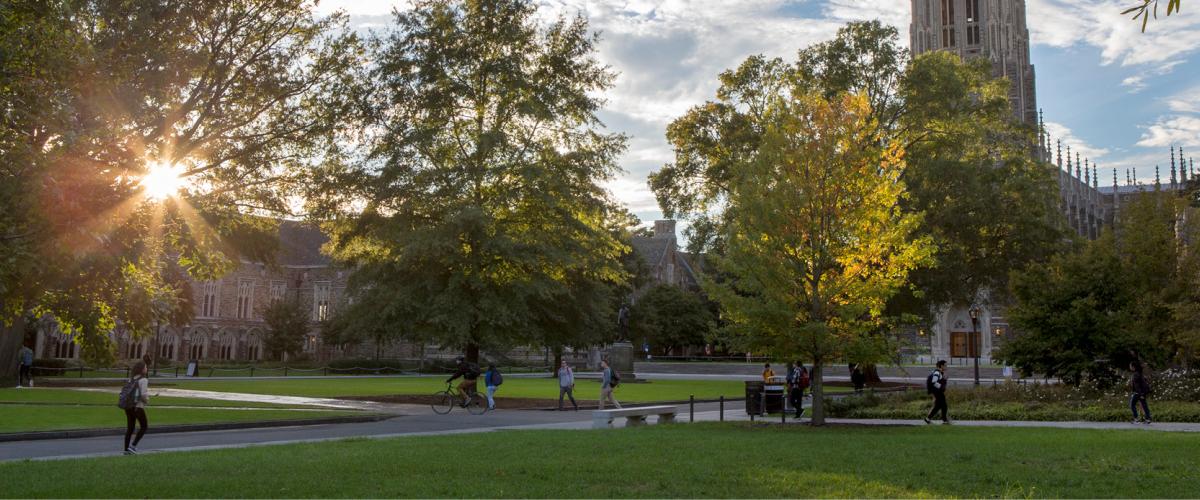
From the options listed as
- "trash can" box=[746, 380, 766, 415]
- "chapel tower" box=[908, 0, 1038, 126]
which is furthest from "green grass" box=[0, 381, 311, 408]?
"chapel tower" box=[908, 0, 1038, 126]

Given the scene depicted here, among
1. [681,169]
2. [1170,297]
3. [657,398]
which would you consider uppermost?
[681,169]

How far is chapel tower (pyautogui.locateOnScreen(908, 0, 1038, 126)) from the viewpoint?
99125 millimetres

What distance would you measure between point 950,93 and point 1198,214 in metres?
10.5

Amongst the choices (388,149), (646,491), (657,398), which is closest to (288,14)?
(388,149)

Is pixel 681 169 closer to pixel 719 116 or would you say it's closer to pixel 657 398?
pixel 719 116

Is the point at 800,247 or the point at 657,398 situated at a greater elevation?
the point at 800,247

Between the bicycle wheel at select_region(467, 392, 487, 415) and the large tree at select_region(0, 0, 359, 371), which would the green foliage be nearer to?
the bicycle wheel at select_region(467, 392, 487, 415)

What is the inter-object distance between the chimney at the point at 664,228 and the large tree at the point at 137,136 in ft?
237

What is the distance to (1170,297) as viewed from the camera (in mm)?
28328

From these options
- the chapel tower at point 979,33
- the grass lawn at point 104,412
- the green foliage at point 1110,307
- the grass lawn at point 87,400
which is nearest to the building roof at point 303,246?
the grass lawn at point 87,400

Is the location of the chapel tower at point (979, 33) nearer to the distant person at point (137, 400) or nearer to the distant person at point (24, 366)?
the distant person at point (24, 366)

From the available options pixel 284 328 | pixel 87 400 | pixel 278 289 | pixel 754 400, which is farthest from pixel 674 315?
pixel 754 400

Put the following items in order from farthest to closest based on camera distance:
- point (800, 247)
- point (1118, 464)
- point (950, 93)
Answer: point (950, 93) → point (800, 247) → point (1118, 464)

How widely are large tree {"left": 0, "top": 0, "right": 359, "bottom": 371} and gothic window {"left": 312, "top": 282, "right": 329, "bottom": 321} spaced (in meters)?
48.8
